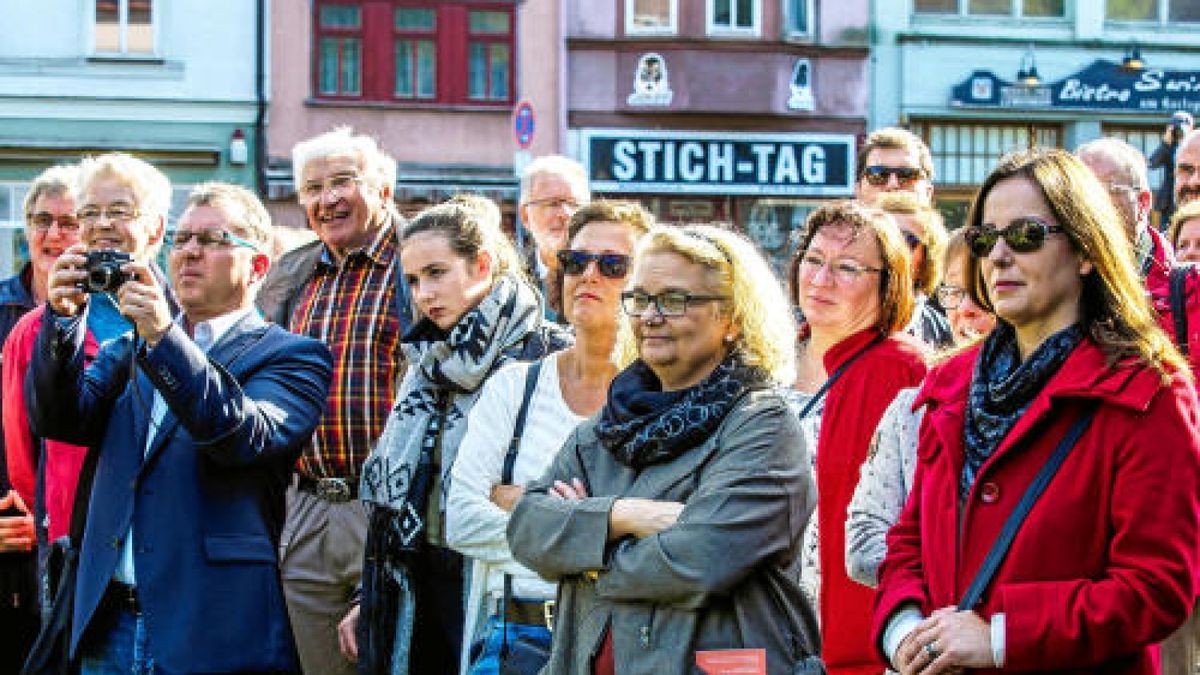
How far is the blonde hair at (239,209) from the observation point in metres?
5.67

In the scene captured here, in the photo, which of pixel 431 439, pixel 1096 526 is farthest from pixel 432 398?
pixel 1096 526

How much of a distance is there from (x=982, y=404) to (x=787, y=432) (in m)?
0.59

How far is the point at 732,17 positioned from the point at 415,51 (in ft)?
14.1

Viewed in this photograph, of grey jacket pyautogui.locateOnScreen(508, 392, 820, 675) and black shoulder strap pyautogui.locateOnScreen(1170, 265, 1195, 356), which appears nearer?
grey jacket pyautogui.locateOnScreen(508, 392, 820, 675)

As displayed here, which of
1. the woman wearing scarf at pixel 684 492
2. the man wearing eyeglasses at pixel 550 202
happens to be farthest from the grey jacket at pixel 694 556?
the man wearing eyeglasses at pixel 550 202

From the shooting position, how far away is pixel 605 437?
445 cm

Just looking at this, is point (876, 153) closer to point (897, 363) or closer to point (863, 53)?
point (897, 363)

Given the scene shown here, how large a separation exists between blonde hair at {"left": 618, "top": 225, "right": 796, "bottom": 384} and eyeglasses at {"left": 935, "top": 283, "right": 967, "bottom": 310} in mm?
1544

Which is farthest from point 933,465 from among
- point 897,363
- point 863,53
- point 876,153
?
point 863,53

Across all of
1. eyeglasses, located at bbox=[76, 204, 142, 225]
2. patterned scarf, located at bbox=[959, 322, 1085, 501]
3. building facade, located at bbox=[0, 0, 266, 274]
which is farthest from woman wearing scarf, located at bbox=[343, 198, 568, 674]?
building facade, located at bbox=[0, 0, 266, 274]

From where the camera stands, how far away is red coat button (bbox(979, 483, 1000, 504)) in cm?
377

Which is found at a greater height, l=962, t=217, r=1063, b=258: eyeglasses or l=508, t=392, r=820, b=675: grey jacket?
l=962, t=217, r=1063, b=258: eyeglasses

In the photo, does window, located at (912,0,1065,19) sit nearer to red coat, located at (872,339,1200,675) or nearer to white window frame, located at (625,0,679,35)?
white window frame, located at (625,0,679,35)

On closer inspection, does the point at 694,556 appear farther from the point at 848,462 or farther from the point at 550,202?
the point at 550,202
